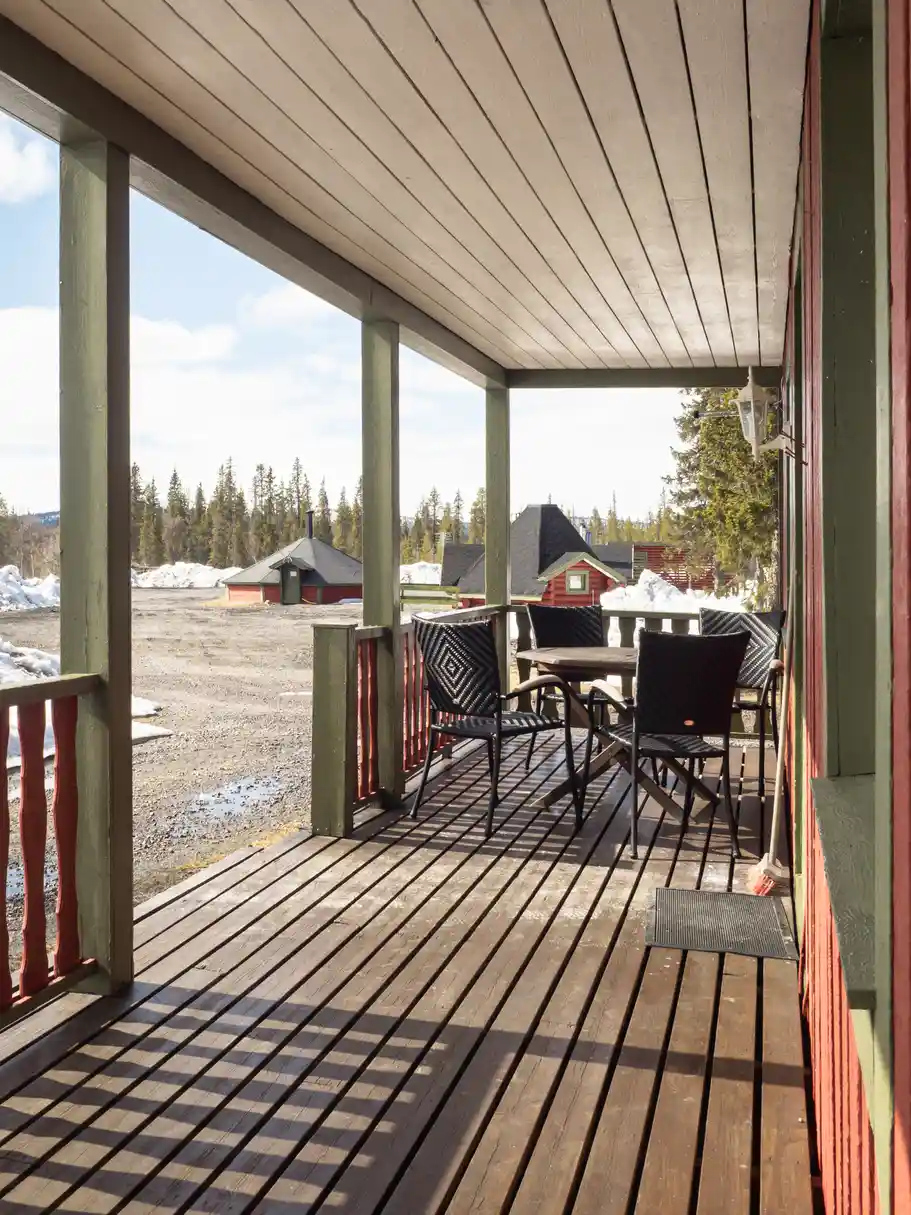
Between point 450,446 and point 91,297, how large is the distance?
106 feet

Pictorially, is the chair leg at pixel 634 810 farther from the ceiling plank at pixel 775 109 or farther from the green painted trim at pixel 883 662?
the green painted trim at pixel 883 662

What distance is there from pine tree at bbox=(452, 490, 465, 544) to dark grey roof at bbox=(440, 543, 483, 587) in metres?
0.26

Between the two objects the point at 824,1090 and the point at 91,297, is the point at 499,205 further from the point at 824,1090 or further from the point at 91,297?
the point at 824,1090

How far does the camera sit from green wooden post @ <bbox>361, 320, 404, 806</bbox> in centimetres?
485

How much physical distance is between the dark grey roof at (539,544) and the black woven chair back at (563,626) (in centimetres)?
1457

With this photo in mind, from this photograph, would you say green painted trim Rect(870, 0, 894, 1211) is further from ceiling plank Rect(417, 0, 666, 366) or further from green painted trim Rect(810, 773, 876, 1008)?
ceiling plank Rect(417, 0, 666, 366)

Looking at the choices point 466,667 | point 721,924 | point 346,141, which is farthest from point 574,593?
point 346,141

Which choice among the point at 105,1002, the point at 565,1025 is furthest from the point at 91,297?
the point at 565,1025

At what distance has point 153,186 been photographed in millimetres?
3096

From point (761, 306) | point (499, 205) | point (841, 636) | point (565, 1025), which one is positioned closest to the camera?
point (841, 636)

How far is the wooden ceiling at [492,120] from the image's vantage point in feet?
7.81

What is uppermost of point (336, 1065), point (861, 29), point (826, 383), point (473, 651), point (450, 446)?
point (450, 446)

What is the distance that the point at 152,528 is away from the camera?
32.4 feet

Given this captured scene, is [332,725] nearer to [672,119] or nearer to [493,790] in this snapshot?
[493,790]
